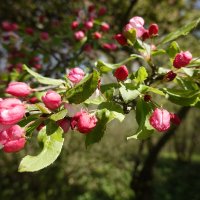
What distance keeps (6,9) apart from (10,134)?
16.1 ft

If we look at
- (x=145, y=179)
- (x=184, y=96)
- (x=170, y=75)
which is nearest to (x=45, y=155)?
(x=184, y=96)

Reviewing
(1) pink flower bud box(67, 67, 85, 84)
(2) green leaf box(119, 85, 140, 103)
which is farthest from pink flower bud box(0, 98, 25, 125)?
(2) green leaf box(119, 85, 140, 103)

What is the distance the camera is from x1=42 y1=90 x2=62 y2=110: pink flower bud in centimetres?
133

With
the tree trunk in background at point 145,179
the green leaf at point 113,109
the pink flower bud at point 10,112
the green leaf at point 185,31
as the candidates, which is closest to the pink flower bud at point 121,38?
the green leaf at point 185,31

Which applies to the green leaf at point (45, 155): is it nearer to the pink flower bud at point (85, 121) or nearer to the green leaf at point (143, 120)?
the pink flower bud at point (85, 121)

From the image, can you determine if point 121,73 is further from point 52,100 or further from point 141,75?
point 52,100

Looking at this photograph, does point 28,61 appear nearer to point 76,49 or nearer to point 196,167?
point 76,49

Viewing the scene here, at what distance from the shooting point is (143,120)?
1.48m

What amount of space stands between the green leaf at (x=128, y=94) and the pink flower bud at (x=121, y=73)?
0.07m

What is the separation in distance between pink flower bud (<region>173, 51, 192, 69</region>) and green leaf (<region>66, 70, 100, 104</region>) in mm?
473

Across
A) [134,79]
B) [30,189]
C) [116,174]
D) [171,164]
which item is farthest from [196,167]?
[134,79]

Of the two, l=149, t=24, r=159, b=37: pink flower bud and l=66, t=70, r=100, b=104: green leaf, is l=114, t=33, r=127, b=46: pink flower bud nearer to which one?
l=149, t=24, r=159, b=37: pink flower bud

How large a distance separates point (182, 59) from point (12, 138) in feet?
2.59

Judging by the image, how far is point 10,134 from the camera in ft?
A: 4.16
